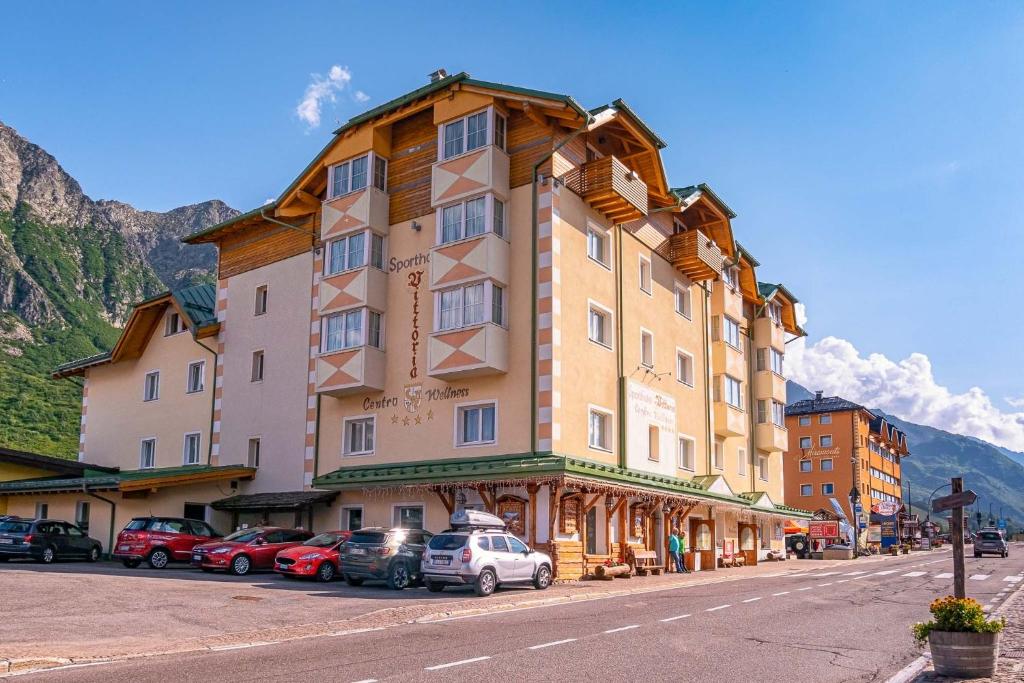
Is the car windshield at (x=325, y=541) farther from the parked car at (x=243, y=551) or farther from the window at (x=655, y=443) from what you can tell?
the window at (x=655, y=443)

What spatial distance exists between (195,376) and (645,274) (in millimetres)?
19490

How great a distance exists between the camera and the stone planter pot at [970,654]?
11.0 m

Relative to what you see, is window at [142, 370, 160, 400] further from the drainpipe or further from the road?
the road

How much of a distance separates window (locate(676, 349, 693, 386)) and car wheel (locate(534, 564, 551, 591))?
50.7ft

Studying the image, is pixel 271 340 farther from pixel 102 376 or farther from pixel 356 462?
pixel 102 376

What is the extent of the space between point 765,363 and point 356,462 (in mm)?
23459

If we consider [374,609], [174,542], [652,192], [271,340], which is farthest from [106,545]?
[652,192]

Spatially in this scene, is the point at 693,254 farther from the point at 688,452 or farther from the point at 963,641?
the point at 963,641

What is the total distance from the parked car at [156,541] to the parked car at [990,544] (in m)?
47.0

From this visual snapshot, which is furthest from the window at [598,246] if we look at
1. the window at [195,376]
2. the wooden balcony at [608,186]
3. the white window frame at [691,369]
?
the window at [195,376]

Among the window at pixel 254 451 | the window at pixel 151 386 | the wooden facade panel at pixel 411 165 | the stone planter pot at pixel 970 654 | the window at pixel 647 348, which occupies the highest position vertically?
the wooden facade panel at pixel 411 165

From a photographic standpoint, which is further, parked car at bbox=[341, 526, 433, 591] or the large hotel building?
the large hotel building

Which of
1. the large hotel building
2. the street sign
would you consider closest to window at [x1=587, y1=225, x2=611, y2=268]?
the large hotel building

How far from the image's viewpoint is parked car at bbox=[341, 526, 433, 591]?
24312 mm
